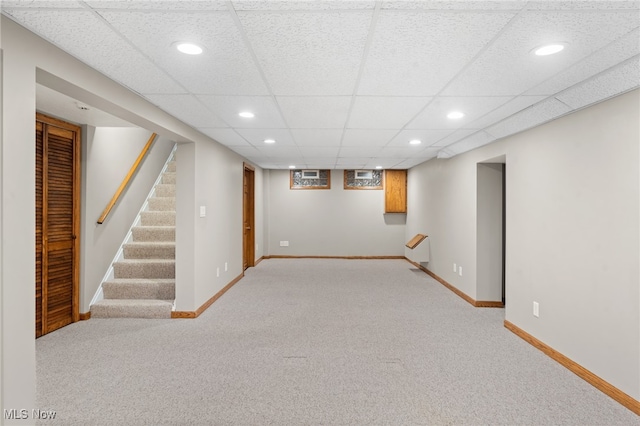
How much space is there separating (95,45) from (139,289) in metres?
3.09

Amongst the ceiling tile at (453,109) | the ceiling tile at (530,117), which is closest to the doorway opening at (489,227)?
the ceiling tile at (530,117)

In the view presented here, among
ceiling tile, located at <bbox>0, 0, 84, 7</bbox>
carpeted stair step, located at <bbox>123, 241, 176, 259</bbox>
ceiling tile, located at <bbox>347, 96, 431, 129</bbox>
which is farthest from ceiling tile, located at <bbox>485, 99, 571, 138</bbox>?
carpeted stair step, located at <bbox>123, 241, 176, 259</bbox>

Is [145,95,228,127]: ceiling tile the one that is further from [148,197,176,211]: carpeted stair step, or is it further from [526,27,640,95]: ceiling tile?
[526,27,640,95]: ceiling tile

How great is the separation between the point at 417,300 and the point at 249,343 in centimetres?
258

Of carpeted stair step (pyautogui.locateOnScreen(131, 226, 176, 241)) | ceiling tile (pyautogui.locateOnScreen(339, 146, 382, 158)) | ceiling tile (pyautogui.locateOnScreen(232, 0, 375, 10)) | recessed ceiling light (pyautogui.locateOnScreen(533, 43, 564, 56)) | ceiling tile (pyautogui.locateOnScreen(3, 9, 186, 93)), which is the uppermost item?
ceiling tile (pyautogui.locateOnScreen(339, 146, 382, 158))

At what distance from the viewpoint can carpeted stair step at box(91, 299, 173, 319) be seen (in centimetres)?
398

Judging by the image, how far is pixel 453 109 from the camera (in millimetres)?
3102

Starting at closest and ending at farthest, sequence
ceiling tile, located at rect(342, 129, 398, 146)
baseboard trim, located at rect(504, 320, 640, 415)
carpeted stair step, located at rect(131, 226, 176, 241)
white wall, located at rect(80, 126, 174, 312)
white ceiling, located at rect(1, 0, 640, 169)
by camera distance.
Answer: white ceiling, located at rect(1, 0, 640, 169) < baseboard trim, located at rect(504, 320, 640, 415) < white wall, located at rect(80, 126, 174, 312) < ceiling tile, located at rect(342, 129, 398, 146) < carpeted stair step, located at rect(131, 226, 176, 241)

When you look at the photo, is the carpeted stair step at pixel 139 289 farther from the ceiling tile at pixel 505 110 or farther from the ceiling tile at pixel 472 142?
the ceiling tile at pixel 472 142

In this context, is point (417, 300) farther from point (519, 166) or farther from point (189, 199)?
point (189, 199)

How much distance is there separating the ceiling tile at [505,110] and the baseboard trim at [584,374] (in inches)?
Answer: 83.7

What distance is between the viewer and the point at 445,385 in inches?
98.7

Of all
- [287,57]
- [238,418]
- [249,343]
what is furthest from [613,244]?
[249,343]

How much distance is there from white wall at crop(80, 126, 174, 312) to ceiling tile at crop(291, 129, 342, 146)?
A: 2328 mm
